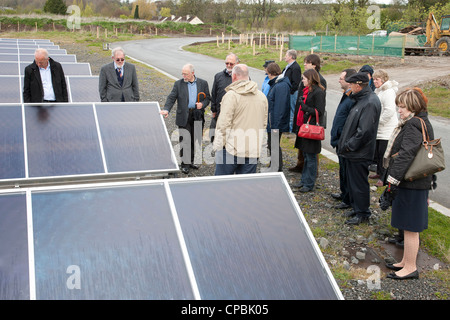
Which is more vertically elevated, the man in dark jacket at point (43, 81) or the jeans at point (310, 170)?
the man in dark jacket at point (43, 81)

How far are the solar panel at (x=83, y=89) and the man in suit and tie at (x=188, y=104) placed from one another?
3921 mm

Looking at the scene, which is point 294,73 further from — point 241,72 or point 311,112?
point 241,72

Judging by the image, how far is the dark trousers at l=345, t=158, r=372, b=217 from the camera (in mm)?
5988

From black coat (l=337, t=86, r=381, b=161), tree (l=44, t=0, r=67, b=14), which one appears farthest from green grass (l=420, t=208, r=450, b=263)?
tree (l=44, t=0, r=67, b=14)

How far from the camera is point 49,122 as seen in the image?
5898mm

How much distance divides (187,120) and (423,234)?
13.7 ft

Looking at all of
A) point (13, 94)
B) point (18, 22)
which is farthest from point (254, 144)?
point (18, 22)

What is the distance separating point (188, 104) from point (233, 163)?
258 cm

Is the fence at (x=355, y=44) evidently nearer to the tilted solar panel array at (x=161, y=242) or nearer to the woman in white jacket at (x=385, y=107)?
the woman in white jacket at (x=385, y=107)

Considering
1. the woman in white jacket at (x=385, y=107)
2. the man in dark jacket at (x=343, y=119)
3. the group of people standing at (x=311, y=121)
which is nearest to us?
the group of people standing at (x=311, y=121)

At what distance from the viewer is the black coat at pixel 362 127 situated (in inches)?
225

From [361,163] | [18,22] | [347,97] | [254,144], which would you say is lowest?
[361,163]

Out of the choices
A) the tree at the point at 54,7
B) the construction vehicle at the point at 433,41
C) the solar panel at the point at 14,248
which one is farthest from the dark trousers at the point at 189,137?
the tree at the point at 54,7
